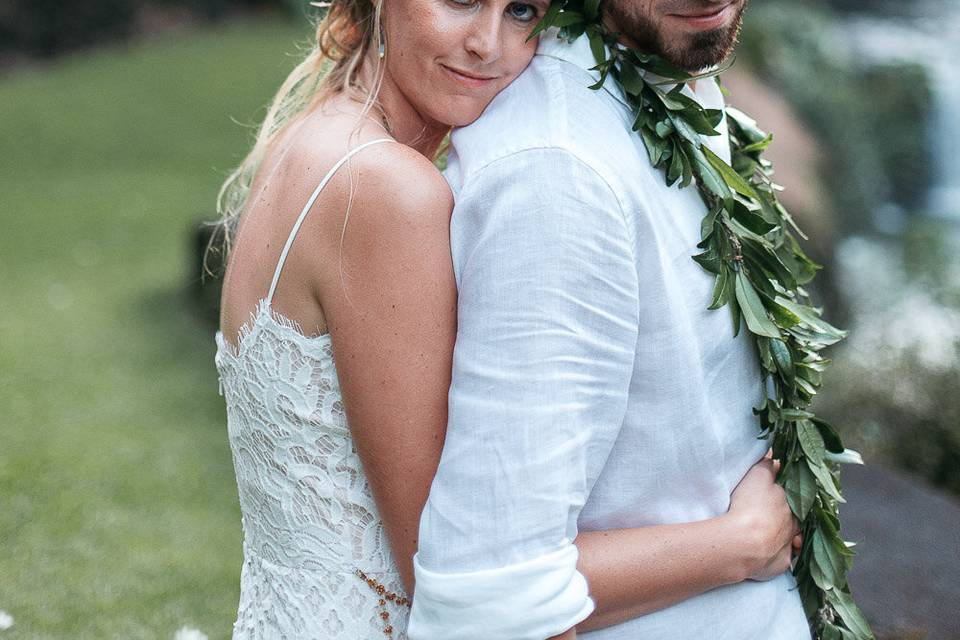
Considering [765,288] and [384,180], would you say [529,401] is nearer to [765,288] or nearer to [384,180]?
[384,180]

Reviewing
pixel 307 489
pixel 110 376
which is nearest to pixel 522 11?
pixel 307 489

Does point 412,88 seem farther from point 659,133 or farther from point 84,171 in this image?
point 84,171

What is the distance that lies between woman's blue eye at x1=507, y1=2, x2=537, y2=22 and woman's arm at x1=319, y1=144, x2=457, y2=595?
31 cm

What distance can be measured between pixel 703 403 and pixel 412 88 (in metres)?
0.66

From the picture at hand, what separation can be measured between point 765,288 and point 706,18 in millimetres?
419

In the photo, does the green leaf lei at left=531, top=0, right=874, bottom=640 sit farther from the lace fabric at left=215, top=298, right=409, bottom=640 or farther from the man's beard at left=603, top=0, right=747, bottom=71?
the lace fabric at left=215, top=298, right=409, bottom=640

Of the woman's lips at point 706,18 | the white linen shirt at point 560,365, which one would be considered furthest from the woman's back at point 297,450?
the woman's lips at point 706,18

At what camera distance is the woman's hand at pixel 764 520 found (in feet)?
5.68

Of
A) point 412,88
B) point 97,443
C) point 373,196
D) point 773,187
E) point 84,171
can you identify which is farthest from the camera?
point 84,171

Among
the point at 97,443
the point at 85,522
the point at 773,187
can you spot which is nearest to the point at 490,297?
the point at 773,187

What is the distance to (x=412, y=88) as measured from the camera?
1.84 meters

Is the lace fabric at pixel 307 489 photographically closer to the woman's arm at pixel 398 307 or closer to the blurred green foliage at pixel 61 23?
the woman's arm at pixel 398 307

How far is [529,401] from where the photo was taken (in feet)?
4.73

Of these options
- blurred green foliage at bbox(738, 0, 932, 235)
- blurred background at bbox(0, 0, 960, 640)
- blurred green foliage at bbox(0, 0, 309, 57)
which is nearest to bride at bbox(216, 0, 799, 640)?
blurred background at bbox(0, 0, 960, 640)
